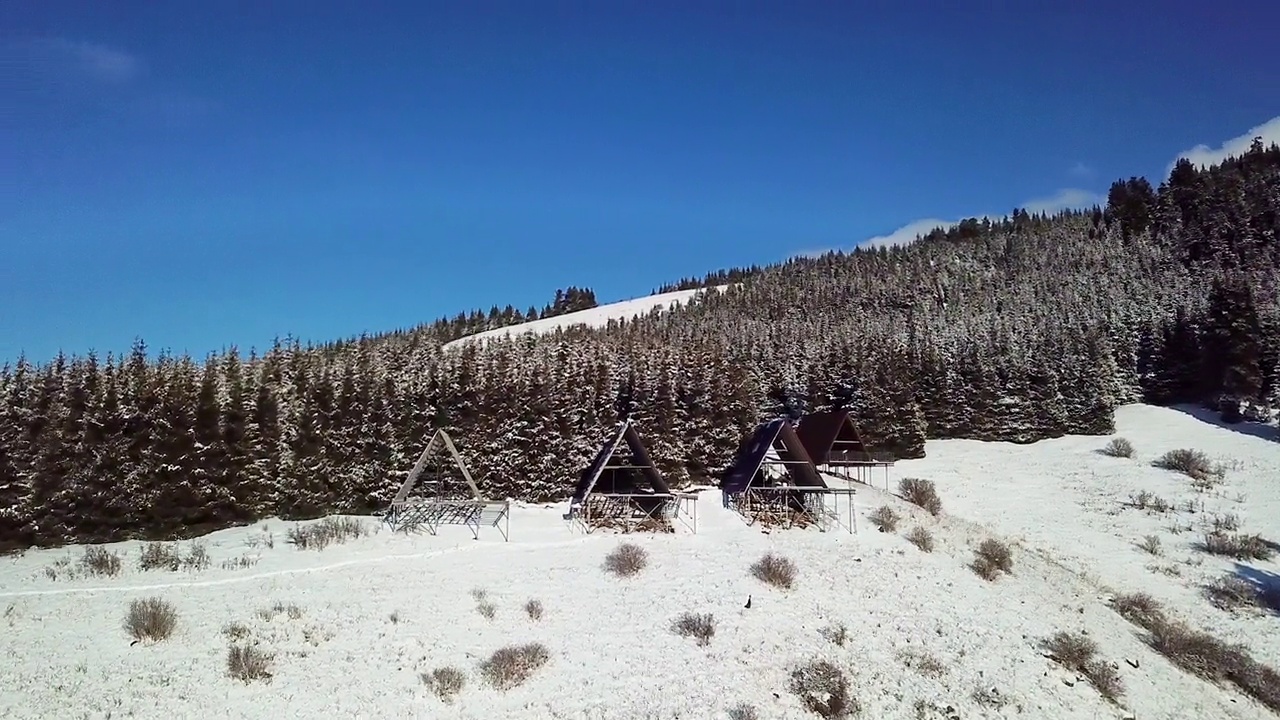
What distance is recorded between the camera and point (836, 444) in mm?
48969

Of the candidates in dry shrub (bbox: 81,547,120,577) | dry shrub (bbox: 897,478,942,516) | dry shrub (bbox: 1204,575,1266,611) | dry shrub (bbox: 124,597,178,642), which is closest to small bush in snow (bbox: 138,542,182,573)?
dry shrub (bbox: 81,547,120,577)

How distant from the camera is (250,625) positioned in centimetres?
2138

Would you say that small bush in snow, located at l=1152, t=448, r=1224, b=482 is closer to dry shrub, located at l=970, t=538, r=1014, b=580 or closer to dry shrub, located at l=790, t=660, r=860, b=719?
dry shrub, located at l=970, t=538, r=1014, b=580

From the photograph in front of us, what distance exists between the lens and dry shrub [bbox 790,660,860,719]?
2094 centimetres

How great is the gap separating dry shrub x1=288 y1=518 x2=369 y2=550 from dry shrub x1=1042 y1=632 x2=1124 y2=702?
26.0 meters

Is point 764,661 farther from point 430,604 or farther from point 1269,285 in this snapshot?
point 1269,285

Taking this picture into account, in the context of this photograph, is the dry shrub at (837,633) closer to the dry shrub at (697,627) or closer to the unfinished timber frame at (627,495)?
the dry shrub at (697,627)

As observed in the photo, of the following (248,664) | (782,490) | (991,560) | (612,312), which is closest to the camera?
(248,664)

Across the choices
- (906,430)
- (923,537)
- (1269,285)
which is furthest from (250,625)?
(1269,285)

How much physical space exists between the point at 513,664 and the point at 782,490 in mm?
19939

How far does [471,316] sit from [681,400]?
381 feet

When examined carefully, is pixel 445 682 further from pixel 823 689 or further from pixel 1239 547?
pixel 1239 547

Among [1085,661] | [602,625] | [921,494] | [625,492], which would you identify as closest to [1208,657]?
[1085,661]

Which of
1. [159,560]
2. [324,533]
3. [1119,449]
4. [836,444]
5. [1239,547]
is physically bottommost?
[1239,547]
